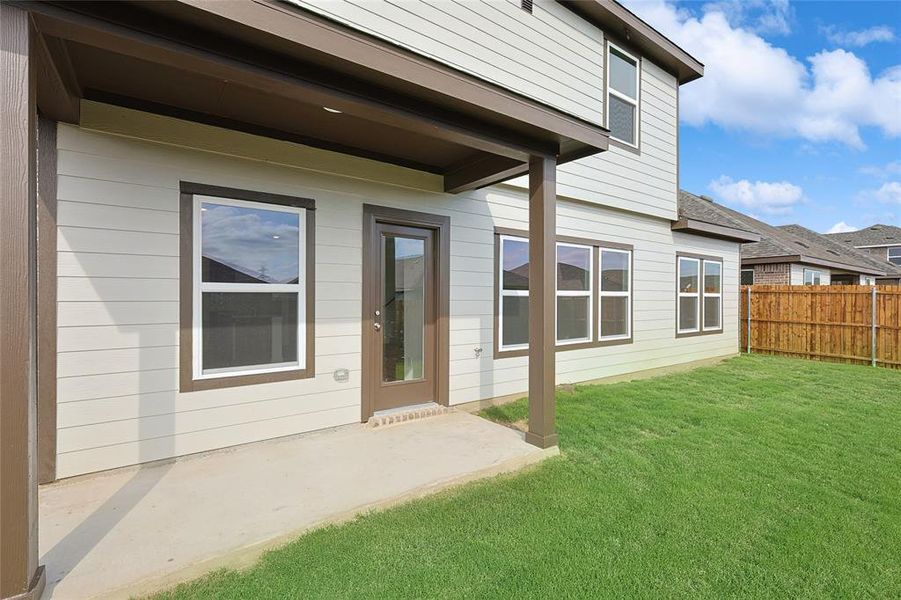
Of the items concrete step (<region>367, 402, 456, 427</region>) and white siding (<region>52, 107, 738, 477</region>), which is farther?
concrete step (<region>367, 402, 456, 427</region>)

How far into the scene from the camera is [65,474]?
302cm

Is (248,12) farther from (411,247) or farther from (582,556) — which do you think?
(582,556)

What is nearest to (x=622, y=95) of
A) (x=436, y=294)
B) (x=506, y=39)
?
(x=506, y=39)

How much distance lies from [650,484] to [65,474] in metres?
4.21

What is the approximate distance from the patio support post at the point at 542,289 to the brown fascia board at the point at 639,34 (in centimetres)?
376

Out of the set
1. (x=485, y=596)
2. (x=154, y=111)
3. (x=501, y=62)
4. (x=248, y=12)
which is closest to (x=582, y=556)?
(x=485, y=596)

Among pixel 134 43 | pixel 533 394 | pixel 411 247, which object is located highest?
pixel 134 43

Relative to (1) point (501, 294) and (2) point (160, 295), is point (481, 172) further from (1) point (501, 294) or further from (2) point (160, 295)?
(2) point (160, 295)

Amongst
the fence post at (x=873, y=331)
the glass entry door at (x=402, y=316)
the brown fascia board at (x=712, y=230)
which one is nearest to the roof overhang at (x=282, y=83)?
the glass entry door at (x=402, y=316)

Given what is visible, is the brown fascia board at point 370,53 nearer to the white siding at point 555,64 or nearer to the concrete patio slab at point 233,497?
the white siding at point 555,64

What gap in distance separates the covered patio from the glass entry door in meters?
0.30

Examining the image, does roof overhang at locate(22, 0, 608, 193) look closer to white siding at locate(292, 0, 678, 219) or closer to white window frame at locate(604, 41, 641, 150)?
white siding at locate(292, 0, 678, 219)

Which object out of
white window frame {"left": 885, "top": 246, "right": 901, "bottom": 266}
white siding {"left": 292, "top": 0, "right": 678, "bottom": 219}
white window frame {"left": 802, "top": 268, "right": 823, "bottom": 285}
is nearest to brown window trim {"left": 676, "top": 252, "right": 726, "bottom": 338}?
white siding {"left": 292, "top": 0, "right": 678, "bottom": 219}

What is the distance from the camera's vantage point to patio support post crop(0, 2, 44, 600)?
5.62 feet
